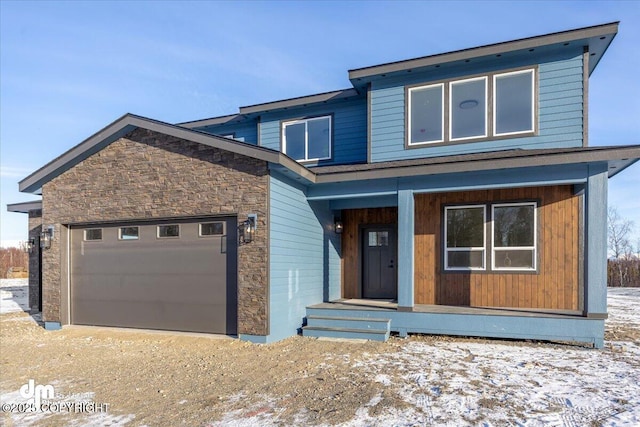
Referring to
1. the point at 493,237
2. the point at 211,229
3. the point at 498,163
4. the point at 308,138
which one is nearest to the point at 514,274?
the point at 493,237

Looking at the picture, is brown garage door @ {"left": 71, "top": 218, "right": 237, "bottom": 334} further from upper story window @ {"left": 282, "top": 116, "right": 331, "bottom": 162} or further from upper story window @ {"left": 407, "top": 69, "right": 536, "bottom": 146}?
upper story window @ {"left": 407, "top": 69, "right": 536, "bottom": 146}

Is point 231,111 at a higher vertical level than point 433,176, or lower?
higher

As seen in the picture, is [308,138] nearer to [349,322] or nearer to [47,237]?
[349,322]

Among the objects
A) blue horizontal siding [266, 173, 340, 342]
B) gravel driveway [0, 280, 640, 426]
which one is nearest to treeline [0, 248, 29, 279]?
gravel driveway [0, 280, 640, 426]

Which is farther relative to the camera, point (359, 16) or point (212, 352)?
point (359, 16)

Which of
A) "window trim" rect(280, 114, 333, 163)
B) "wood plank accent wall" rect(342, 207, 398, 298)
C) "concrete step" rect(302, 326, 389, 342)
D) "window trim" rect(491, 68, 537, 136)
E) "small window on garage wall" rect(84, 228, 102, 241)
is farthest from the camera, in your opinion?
"window trim" rect(280, 114, 333, 163)

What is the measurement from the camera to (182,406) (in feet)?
13.2

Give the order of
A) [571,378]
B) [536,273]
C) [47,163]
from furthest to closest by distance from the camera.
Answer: [47,163] < [536,273] < [571,378]

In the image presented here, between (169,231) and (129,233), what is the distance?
42.6 inches

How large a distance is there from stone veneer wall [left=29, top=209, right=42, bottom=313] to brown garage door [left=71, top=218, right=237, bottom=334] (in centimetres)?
333

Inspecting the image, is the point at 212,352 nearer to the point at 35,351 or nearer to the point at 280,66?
the point at 35,351

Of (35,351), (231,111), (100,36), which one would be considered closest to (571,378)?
(35,351)

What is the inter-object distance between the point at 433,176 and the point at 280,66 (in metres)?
10.9

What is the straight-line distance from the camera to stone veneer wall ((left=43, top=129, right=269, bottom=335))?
7016 mm
